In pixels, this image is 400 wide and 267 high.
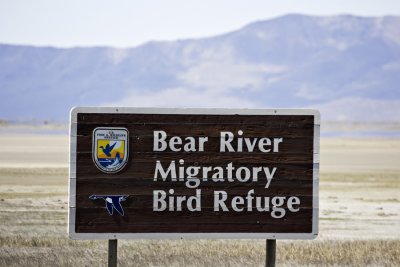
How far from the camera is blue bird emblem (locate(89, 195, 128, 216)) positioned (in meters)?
9.38

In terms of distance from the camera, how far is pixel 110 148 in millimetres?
9328

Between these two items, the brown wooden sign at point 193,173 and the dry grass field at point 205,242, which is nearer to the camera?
the brown wooden sign at point 193,173

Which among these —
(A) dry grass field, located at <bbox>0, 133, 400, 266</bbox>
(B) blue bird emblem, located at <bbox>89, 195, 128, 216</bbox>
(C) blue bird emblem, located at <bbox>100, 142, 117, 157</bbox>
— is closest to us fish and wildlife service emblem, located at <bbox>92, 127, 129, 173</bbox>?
(C) blue bird emblem, located at <bbox>100, 142, 117, 157</bbox>

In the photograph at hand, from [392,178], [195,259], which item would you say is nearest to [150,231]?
[195,259]

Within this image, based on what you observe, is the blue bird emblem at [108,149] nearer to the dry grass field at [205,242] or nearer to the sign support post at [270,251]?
the sign support post at [270,251]

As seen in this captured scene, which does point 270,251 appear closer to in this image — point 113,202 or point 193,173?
point 193,173

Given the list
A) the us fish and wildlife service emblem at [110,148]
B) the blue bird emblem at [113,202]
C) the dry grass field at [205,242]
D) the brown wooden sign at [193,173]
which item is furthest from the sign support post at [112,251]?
the dry grass field at [205,242]

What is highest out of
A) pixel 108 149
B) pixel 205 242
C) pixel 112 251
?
pixel 108 149

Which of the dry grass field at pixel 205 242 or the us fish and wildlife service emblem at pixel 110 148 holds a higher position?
the us fish and wildlife service emblem at pixel 110 148

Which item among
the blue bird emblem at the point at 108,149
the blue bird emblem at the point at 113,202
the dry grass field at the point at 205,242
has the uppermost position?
the blue bird emblem at the point at 108,149

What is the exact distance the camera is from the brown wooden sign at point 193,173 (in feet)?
30.7

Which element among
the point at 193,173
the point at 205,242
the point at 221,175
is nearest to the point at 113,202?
the point at 193,173

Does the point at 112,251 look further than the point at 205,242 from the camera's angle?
No

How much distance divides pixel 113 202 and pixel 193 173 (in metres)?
0.83
